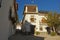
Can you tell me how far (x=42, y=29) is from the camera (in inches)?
1821

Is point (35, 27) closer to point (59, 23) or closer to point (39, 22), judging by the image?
point (39, 22)

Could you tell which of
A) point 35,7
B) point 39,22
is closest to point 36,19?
point 39,22

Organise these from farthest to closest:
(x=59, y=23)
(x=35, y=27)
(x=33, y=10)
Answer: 1. (x=33, y=10)
2. (x=35, y=27)
3. (x=59, y=23)

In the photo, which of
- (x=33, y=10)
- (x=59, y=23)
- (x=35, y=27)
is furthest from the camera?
(x=33, y=10)

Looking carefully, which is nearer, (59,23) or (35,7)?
(59,23)

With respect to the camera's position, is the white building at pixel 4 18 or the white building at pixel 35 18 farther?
the white building at pixel 35 18

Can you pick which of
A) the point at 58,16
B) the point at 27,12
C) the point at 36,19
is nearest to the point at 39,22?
the point at 36,19

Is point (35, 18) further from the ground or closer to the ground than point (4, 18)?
further from the ground

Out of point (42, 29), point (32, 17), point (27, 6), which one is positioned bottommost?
point (42, 29)

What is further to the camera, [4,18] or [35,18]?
[35,18]

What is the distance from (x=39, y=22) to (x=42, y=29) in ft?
6.69

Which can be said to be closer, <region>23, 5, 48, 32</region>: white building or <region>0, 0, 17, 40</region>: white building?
<region>0, 0, 17, 40</region>: white building

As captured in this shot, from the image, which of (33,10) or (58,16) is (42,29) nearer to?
(33,10)

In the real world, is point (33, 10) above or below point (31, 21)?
above
